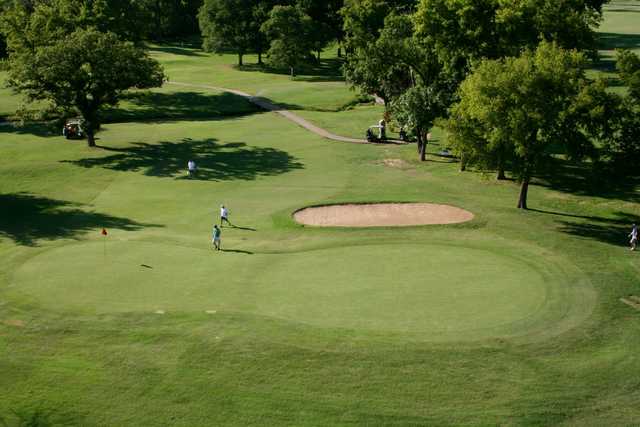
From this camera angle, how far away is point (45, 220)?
171ft

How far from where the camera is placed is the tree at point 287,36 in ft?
396

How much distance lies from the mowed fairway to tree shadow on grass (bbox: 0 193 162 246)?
29cm

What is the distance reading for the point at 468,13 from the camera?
60188 mm

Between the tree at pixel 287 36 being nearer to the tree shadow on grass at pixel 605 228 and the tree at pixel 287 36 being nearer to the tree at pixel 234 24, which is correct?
the tree at pixel 234 24

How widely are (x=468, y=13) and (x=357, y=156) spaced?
18.9 meters

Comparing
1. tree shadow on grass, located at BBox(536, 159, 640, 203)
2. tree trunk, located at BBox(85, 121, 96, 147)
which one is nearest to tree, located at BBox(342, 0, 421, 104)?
tree shadow on grass, located at BBox(536, 159, 640, 203)

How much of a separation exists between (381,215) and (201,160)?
26.6 meters

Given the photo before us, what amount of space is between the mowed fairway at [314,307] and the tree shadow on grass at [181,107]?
107ft

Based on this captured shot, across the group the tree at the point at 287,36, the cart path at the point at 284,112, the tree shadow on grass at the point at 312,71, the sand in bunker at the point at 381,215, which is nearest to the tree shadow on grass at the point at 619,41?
the tree shadow on grass at the point at 312,71

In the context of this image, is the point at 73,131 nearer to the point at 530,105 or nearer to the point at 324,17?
the point at 530,105

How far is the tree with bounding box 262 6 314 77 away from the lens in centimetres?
12069

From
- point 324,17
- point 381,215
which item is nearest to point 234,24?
point 324,17

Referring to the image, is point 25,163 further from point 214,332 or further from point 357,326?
point 357,326

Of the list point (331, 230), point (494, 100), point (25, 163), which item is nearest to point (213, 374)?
point (331, 230)
